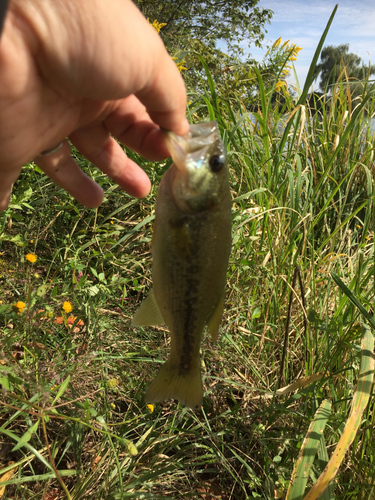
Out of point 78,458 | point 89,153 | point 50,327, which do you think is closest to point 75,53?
point 89,153

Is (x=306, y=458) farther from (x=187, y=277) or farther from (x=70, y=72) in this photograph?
(x=70, y=72)

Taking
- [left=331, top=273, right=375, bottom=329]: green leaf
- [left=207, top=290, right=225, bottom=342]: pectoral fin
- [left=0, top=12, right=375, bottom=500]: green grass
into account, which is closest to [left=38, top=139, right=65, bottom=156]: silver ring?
[left=0, top=12, right=375, bottom=500]: green grass

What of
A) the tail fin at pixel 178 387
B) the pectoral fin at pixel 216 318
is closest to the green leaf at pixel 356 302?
the pectoral fin at pixel 216 318

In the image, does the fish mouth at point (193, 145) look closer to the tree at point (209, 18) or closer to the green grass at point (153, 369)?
the green grass at point (153, 369)

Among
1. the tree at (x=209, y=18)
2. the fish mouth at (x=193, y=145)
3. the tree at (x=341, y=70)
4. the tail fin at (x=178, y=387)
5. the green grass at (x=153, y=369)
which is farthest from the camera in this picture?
the tree at (x=209, y=18)

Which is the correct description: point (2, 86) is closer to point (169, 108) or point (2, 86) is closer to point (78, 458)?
point (169, 108)
